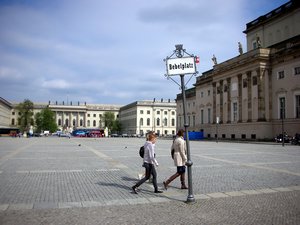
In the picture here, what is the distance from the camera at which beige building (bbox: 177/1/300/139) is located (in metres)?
47.5

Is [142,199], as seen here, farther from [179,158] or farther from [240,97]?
[240,97]

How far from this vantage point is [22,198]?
8.96m

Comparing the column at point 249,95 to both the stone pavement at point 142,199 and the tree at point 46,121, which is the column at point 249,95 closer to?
the stone pavement at point 142,199

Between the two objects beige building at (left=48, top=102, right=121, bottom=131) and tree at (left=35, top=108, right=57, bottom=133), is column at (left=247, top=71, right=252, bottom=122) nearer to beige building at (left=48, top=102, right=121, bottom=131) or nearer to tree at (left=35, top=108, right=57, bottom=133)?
tree at (left=35, top=108, right=57, bottom=133)

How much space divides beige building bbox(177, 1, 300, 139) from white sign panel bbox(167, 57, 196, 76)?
1524 inches

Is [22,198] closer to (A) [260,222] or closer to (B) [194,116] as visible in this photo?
(A) [260,222]

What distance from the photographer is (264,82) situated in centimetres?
5200

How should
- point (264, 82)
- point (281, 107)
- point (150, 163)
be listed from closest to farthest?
point (150, 163), point (281, 107), point (264, 82)

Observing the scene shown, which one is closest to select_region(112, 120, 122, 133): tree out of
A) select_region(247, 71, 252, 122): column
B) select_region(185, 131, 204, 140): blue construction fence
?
select_region(185, 131, 204, 140): blue construction fence

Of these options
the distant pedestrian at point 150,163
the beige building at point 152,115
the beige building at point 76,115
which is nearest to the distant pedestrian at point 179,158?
the distant pedestrian at point 150,163

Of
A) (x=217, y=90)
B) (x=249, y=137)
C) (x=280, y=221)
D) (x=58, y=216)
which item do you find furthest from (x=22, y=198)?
(x=217, y=90)

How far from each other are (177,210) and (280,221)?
2.41 metres

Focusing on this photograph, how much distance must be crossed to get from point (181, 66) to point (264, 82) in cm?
4631

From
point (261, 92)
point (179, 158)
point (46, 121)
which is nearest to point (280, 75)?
point (261, 92)
